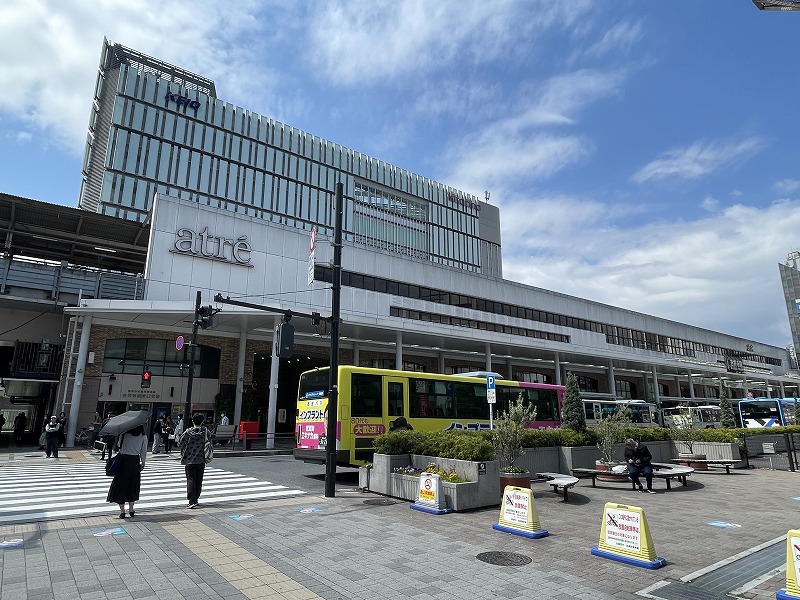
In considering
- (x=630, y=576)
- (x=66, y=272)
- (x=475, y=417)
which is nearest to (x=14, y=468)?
(x=66, y=272)

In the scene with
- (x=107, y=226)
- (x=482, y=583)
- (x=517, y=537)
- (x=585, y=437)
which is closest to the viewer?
(x=482, y=583)

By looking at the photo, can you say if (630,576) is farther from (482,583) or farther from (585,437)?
(585,437)

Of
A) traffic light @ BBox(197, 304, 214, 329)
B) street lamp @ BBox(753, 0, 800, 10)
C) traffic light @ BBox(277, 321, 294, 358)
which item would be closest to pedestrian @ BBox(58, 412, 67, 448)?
traffic light @ BBox(197, 304, 214, 329)

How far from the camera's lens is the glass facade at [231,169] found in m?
65.1

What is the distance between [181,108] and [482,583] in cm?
7827

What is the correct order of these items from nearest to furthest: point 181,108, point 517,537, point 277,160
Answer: point 517,537 < point 181,108 < point 277,160

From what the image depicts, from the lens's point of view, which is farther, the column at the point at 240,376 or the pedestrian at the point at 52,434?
the column at the point at 240,376

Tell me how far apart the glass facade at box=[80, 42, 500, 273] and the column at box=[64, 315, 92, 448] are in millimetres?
33982

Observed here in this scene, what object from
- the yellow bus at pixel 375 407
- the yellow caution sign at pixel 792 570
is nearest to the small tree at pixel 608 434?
the yellow bus at pixel 375 407

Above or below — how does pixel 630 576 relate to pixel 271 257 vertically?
below

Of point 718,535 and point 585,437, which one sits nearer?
point 718,535

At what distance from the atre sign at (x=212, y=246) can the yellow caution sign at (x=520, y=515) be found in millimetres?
25521

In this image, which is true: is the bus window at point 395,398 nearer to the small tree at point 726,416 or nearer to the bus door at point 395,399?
the bus door at point 395,399

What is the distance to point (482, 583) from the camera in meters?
5.77
